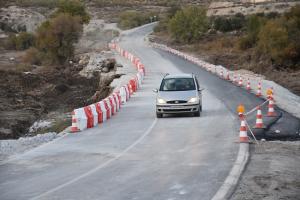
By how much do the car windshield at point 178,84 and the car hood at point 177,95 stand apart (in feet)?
1.46

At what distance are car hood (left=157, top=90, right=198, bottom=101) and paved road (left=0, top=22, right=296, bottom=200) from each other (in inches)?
31.7

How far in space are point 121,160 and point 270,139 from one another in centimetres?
515

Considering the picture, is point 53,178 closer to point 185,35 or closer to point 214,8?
point 185,35

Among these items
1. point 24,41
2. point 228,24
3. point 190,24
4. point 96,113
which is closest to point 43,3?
point 24,41

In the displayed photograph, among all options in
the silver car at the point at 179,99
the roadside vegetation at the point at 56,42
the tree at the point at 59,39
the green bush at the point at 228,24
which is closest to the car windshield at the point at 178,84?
the silver car at the point at 179,99

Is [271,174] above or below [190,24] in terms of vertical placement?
above

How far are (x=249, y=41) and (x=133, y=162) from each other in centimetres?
6373

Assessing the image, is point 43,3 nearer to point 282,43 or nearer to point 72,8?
point 72,8

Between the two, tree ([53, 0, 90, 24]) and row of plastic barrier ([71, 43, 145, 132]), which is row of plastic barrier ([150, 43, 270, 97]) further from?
tree ([53, 0, 90, 24])

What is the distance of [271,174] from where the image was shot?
12961 mm

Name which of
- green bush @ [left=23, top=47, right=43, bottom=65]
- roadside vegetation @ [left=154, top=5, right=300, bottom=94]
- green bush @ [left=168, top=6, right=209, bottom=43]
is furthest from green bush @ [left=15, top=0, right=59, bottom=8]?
green bush @ [left=23, top=47, right=43, bottom=65]

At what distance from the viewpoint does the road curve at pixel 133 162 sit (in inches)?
464

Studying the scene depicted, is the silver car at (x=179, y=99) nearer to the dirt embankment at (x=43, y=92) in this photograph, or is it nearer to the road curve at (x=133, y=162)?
the road curve at (x=133, y=162)

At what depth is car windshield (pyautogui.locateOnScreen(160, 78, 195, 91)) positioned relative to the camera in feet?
85.3
